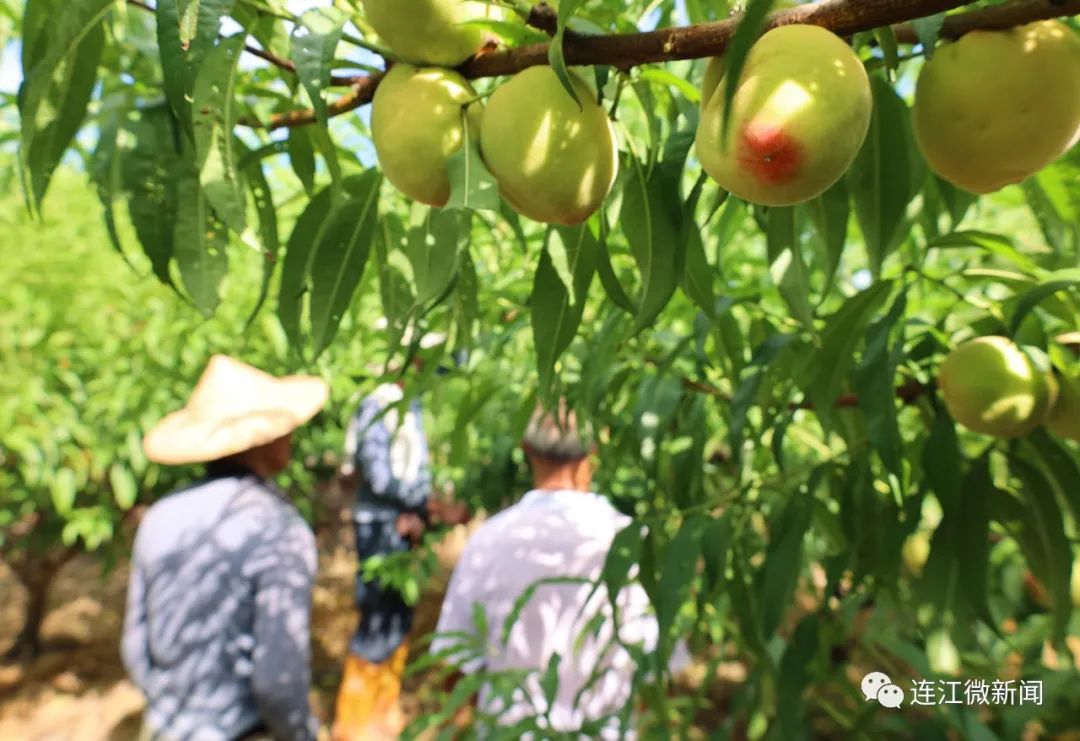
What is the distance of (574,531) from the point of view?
74.7 inches

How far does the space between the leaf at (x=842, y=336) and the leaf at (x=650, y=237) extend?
0.29m

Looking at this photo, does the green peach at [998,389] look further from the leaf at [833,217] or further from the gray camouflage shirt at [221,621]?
the gray camouflage shirt at [221,621]

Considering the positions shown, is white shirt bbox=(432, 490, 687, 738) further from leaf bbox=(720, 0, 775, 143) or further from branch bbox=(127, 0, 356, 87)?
leaf bbox=(720, 0, 775, 143)

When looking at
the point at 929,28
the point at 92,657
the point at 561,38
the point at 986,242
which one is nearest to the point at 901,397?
the point at 986,242

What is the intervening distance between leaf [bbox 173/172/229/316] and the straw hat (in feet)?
4.72

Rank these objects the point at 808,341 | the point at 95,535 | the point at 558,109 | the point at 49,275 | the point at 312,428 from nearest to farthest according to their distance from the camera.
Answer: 1. the point at 558,109
2. the point at 808,341
3. the point at 49,275
4. the point at 95,535
5. the point at 312,428

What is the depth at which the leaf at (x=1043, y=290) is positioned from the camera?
2.30ft

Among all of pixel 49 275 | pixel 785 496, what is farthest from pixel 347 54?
pixel 49 275

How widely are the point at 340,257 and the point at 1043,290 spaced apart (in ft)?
2.11

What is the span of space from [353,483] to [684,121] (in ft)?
17.5

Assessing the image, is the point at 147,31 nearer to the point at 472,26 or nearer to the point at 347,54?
the point at 347,54

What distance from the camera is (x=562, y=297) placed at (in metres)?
0.72

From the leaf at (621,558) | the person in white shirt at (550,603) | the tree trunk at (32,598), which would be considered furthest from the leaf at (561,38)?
the tree trunk at (32,598)

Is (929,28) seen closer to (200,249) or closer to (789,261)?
(789,261)
